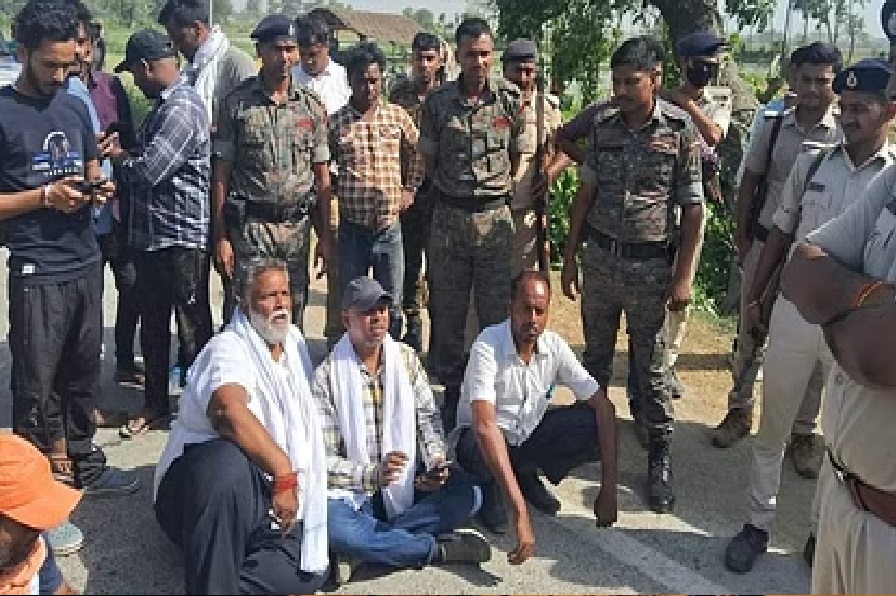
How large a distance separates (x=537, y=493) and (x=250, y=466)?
1474 mm

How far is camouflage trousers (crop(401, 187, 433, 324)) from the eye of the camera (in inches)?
232

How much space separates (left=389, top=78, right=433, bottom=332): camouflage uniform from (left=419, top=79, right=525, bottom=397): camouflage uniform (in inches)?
28.2

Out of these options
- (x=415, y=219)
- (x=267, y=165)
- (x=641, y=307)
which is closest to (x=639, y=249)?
(x=641, y=307)

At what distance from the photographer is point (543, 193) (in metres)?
5.52

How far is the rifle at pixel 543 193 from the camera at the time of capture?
5.47 m

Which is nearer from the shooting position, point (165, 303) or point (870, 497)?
point (870, 497)

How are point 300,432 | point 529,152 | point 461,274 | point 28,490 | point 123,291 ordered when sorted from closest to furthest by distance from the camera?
point 28,490, point 300,432, point 461,274, point 123,291, point 529,152

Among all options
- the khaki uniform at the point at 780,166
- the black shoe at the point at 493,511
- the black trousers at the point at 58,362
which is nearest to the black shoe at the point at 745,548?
the black shoe at the point at 493,511

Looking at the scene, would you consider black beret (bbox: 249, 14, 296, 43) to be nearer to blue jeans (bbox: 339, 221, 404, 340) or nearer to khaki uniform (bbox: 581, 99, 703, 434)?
blue jeans (bbox: 339, 221, 404, 340)

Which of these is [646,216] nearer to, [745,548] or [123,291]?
[745,548]

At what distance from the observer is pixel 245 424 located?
3.33m

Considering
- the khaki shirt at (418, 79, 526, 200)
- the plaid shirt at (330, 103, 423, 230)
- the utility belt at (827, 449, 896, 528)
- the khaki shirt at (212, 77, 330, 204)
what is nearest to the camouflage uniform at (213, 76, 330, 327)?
the khaki shirt at (212, 77, 330, 204)

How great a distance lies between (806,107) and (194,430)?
3.28 metres

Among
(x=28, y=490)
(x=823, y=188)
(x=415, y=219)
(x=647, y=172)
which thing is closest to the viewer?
(x=28, y=490)
